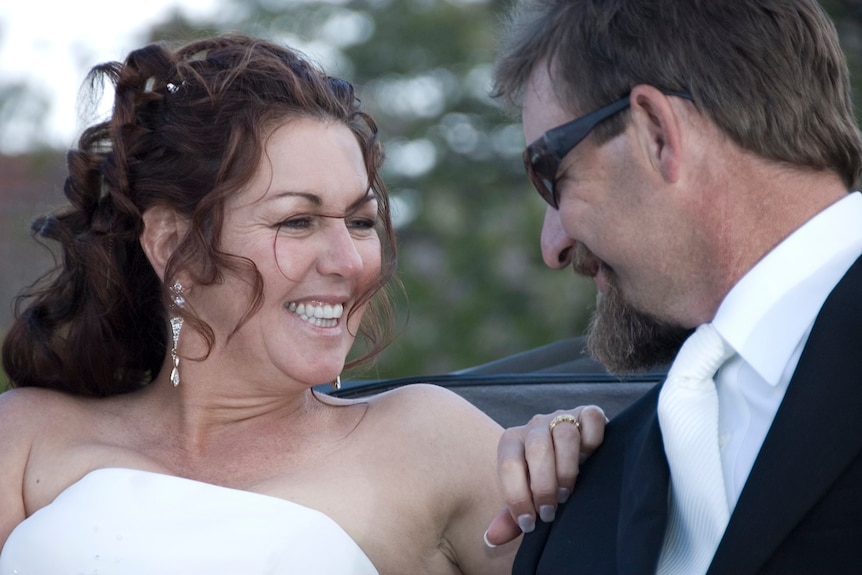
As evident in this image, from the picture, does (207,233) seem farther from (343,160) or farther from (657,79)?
(657,79)

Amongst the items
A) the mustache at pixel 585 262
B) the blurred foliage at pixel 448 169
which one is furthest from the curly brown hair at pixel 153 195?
the blurred foliage at pixel 448 169

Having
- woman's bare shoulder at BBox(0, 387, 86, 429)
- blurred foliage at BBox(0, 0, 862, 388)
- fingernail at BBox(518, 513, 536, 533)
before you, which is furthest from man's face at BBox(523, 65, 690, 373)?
blurred foliage at BBox(0, 0, 862, 388)

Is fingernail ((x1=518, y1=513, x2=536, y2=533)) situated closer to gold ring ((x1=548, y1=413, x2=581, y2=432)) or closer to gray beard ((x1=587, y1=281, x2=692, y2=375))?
gold ring ((x1=548, y1=413, x2=581, y2=432))

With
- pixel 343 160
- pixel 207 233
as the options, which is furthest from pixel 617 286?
pixel 207 233

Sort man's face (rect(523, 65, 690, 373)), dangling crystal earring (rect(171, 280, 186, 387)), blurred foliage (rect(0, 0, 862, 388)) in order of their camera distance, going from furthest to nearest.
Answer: blurred foliage (rect(0, 0, 862, 388))
dangling crystal earring (rect(171, 280, 186, 387))
man's face (rect(523, 65, 690, 373))

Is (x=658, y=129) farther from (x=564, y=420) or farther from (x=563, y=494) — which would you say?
(x=563, y=494)

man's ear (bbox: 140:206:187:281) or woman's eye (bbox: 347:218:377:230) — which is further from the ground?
man's ear (bbox: 140:206:187:281)

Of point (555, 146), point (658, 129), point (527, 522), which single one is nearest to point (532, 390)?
point (527, 522)

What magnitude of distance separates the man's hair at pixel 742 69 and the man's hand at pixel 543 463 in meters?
0.61

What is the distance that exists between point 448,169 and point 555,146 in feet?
18.1

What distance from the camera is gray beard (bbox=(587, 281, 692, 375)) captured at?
237 centimetres

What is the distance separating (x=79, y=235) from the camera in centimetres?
323

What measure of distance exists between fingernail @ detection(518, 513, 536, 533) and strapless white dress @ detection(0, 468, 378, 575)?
0.63 m

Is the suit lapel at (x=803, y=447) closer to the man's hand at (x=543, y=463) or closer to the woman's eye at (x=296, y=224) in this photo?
the man's hand at (x=543, y=463)
